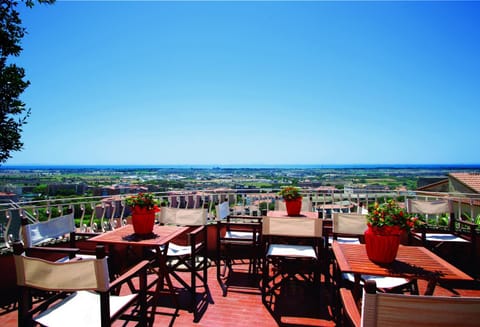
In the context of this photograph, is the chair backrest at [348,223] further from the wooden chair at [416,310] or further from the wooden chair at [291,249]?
the wooden chair at [416,310]

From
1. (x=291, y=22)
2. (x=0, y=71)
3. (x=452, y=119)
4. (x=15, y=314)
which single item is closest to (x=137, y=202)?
(x=15, y=314)

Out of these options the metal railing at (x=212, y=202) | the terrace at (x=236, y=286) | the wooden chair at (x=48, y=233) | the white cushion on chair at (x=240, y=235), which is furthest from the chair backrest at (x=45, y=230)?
the white cushion on chair at (x=240, y=235)

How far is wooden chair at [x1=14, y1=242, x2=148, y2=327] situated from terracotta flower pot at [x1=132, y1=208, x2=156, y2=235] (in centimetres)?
102

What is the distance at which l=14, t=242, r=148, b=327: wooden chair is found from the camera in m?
1.55

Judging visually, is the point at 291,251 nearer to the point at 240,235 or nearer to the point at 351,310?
the point at 240,235

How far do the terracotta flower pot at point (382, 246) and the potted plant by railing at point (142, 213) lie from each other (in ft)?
7.13

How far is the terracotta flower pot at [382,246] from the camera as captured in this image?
6.47 ft

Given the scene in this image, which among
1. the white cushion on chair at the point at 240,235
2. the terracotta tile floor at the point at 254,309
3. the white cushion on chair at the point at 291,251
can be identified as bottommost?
the terracotta tile floor at the point at 254,309

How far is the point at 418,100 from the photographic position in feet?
39.8

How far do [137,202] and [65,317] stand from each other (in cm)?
129

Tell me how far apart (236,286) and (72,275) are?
93.2 inches

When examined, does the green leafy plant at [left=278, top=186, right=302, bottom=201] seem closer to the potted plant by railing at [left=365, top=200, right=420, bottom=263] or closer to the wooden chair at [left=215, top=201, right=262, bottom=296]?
the wooden chair at [left=215, top=201, right=262, bottom=296]

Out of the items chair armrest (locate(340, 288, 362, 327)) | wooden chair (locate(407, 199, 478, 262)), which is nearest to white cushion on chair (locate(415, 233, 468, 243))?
wooden chair (locate(407, 199, 478, 262))

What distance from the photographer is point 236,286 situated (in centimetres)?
351
